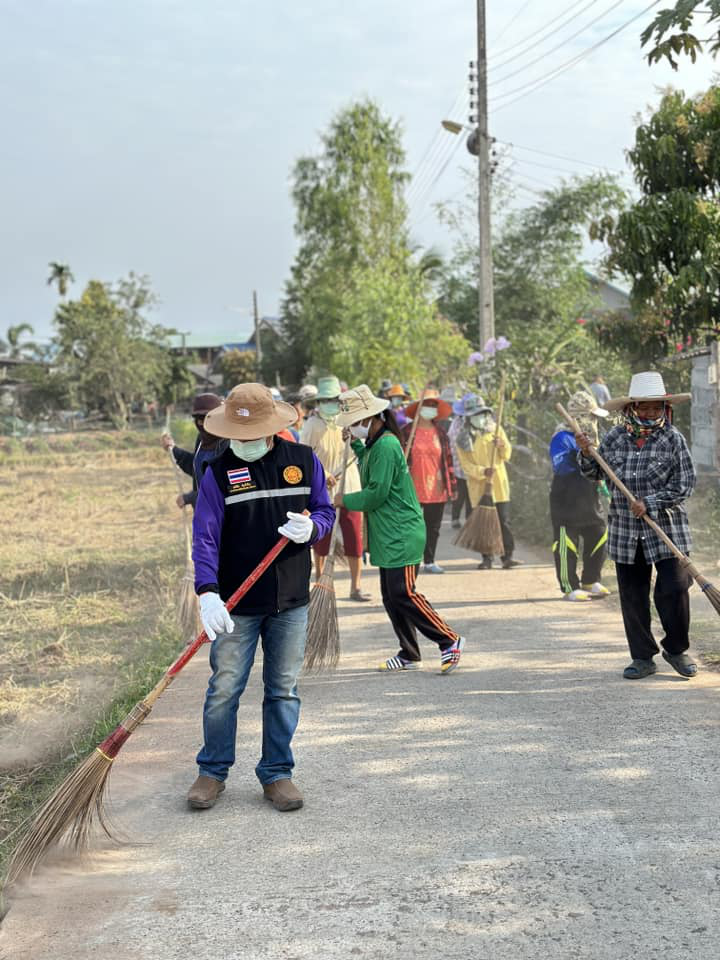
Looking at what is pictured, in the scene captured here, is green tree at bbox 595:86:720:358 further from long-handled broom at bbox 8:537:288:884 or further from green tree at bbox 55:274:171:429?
green tree at bbox 55:274:171:429

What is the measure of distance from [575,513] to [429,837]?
513cm

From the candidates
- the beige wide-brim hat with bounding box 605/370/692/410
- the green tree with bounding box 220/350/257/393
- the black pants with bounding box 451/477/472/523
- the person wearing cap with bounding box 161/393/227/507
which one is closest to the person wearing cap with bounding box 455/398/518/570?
the black pants with bounding box 451/477/472/523

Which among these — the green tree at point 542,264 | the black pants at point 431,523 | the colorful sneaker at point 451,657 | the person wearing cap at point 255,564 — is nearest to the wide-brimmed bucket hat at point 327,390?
the black pants at point 431,523

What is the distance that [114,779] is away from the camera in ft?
16.8

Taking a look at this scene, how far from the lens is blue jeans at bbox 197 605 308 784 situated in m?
4.73

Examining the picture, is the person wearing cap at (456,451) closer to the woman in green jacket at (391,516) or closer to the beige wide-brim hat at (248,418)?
the woman in green jacket at (391,516)

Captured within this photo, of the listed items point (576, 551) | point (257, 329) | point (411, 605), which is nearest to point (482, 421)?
point (576, 551)

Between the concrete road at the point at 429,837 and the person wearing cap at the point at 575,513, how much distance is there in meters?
2.52

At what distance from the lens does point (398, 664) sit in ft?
22.8

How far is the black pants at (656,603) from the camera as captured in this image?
6301mm

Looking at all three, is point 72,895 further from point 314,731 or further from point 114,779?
point 314,731

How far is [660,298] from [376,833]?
6.92 meters

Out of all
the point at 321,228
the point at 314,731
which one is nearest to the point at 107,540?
the point at 314,731

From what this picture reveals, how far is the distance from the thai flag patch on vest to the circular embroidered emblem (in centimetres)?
17
